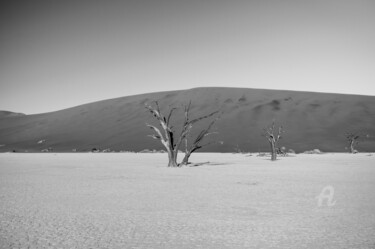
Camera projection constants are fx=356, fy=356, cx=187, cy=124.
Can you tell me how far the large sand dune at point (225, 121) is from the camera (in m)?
66.7

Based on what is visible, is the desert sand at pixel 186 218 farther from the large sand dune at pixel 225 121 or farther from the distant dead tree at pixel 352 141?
the large sand dune at pixel 225 121

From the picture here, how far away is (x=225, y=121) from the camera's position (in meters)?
78.4

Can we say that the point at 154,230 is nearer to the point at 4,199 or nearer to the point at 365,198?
the point at 4,199

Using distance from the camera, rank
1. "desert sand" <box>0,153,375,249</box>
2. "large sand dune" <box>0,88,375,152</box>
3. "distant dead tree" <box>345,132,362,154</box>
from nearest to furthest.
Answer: "desert sand" <box>0,153,375,249</box>, "distant dead tree" <box>345,132,362,154</box>, "large sand dune" <box>0,88,375,152</box>

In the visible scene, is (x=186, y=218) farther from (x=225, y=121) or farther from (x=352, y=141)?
(x=225, y=121)

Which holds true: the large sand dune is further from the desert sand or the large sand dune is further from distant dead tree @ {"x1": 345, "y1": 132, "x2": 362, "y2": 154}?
the desert sand

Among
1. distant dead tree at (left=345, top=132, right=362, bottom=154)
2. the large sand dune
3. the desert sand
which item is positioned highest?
the large sand dune

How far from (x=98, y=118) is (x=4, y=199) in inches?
3480

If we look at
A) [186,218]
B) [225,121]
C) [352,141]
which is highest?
[225,121]

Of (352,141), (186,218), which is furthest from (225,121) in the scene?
(186,218)

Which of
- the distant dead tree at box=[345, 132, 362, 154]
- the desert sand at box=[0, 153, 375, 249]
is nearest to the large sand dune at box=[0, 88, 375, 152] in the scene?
the distant dead tree at box=[345, 132, 362, 154]

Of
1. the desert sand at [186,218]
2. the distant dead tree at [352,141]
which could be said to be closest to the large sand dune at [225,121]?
the distant dead tree at [352,141]

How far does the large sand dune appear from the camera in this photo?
66.7m

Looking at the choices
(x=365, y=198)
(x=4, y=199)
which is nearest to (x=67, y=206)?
(x=4, y=199)
